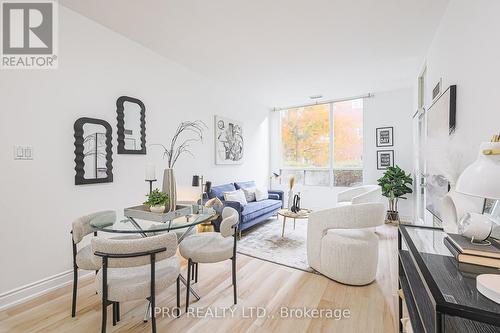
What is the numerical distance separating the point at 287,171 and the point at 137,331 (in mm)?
5332

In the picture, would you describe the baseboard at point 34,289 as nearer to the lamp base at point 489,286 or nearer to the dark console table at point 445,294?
the dark console table at point 445,294

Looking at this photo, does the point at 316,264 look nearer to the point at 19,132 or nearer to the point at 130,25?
the point at 19,132

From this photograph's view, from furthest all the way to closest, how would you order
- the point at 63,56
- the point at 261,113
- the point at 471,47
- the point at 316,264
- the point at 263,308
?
the point at 261,113 < the point at 316,264 < the point at 63,56 < the point at 263,308 < the point at 471,47

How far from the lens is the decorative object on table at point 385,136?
5.15 meters

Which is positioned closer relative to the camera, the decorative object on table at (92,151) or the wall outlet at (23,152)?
the wall outlet at (23,152)

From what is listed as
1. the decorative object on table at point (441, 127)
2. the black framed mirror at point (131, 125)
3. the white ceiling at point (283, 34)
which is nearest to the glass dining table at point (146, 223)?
the black framed mirror at point (131, 125)

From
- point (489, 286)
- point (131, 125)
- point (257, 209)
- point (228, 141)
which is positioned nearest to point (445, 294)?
point (489, 286)

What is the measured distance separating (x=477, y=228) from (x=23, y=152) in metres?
3.31

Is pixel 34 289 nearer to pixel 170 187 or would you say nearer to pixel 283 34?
pixel 170 187

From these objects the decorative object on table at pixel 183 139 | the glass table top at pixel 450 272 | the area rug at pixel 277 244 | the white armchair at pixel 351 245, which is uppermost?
the decorative object on table at pixel 183 139

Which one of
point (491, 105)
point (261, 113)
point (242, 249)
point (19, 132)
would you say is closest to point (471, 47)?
point (491, 105)

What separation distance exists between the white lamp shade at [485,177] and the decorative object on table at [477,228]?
0.70 ft

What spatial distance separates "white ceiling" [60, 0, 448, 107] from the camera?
2377 mm

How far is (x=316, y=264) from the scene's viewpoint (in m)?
2.66
